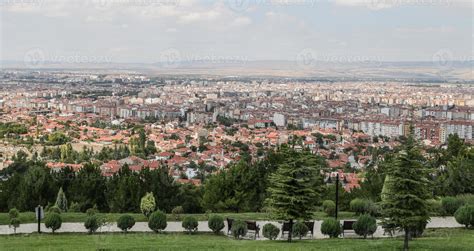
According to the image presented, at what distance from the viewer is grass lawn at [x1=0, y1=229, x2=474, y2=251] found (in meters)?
8.83

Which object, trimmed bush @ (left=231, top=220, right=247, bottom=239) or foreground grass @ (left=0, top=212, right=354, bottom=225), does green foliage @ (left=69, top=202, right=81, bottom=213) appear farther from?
trimmed bush @ (left=231, top=220, right=247, bottom=239)

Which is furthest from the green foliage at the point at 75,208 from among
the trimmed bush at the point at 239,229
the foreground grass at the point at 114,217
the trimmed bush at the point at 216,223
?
the trimmed bush at the point at 239,229

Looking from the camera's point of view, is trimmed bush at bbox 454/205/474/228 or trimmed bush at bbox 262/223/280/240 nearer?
trimmed bush at bbox 262/223/280/240

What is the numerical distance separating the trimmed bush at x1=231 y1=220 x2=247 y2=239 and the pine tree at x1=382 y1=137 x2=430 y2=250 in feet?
9.54

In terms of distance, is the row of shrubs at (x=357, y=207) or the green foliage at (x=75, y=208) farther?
the green foliage at (x=75, y=208)

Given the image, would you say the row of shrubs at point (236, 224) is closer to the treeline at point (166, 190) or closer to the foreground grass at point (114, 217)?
the foreground grass at point (114, 217)

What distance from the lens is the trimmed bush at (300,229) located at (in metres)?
Result: 10.5

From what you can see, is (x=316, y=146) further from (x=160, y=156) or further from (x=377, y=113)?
(x=377, y=113)

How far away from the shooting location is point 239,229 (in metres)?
10.5

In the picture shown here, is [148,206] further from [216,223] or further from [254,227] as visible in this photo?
[254,227]

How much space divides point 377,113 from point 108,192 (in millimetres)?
75305

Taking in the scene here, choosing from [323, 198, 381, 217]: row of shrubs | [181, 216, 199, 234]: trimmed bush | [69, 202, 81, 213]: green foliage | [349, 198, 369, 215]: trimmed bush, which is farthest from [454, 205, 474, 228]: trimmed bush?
[69, 202, 81, 213]: green foliage

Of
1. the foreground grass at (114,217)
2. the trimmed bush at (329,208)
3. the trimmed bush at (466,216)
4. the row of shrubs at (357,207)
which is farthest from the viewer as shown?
the trimmed bush at (329,208)

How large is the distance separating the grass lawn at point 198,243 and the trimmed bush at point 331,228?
50 cm
